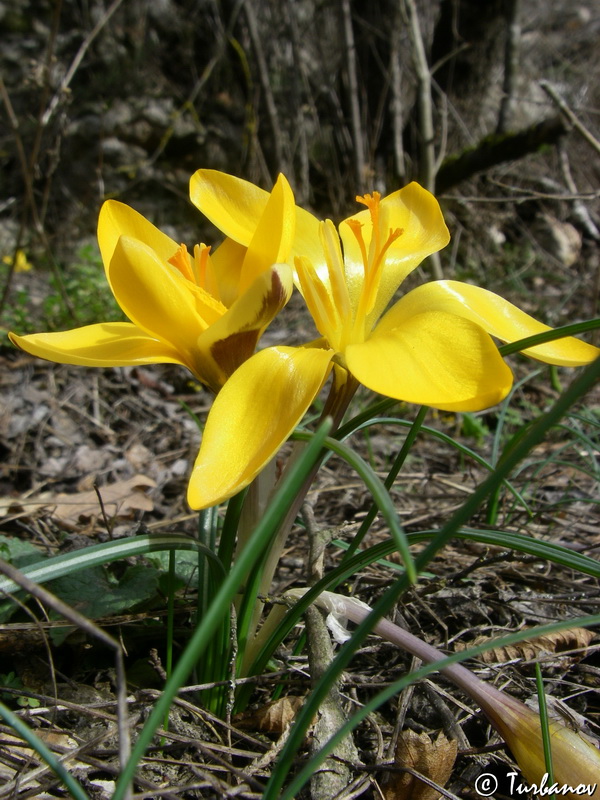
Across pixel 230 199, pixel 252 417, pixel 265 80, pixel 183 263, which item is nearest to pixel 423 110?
pixel 265 80

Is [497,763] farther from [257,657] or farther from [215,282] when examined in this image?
[215,282]

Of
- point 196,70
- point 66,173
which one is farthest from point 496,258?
point 66,173

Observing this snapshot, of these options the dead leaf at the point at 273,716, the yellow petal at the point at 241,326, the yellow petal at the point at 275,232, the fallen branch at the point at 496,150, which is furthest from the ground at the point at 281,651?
the fallen branch at the point at 496,150

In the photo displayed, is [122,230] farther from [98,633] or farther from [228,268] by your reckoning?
[98,633]

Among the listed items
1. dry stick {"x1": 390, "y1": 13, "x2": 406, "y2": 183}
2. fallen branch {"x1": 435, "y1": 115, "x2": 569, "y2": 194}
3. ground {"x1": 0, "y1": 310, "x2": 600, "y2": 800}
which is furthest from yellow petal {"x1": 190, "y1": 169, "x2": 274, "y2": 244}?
dry stick {"x1": 390, "y1": 13, "x2": 406, "y2": 183}

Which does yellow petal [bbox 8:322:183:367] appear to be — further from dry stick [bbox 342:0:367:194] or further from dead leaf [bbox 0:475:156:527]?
dry stick [bbox 342:0:367:194]

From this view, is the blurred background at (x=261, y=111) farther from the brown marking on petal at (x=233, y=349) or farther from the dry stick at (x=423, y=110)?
the brown marking on petal at (x=233, y=349)
